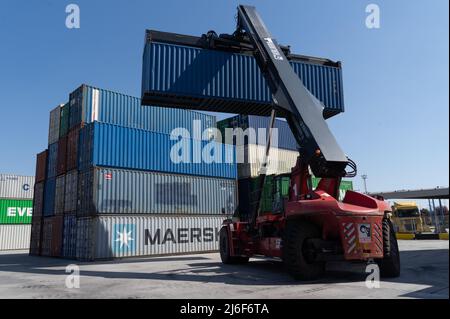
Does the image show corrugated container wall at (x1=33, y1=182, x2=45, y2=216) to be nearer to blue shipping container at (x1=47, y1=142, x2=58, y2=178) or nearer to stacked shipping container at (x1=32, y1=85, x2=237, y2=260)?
stacked shipping container at (x1=32, y1=85, x2=237, y2=260)

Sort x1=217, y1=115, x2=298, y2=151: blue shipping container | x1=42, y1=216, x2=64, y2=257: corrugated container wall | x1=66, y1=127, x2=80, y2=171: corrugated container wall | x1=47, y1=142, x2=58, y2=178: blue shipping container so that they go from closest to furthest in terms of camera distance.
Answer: x1=66, y1=127, x2=80, y2=171: corrugated container wall
x1=42, y1=216, x2=64, y2=257: corrugated container wall
x1=47, y1=142, x2=58, y2=178: blue shipping container
x1=217, y1=115, x2=298, y2=151: blue shipping container

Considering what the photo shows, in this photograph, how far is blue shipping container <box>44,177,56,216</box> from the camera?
24.0m

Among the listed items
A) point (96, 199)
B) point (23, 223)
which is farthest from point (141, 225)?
point (23, 223)

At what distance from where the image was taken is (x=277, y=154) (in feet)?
→ 97.3

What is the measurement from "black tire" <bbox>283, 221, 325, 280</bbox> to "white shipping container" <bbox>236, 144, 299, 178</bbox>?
16.5m

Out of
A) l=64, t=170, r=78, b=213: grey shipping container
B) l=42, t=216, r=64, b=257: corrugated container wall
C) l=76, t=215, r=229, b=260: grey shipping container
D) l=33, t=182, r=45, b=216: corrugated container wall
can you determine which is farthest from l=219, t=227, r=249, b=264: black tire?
l=33, t=182, r=45, b=216: corrugated container wall

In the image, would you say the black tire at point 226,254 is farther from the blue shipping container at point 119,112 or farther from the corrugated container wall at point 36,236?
the corrugated container wall at point 36,236

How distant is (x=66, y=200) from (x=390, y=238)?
18108 mm

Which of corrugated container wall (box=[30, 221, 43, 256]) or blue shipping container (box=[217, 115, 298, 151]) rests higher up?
blue shipping container (box=[217, 115, 298, 151])

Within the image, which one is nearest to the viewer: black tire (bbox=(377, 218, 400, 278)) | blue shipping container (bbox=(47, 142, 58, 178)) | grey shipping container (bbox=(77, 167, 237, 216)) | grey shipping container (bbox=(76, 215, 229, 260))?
black tire (bbox=(377, 218, 400, 278))

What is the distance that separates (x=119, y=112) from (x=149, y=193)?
5.43m

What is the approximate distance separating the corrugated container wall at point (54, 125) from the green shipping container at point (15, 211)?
15411 millimetres
